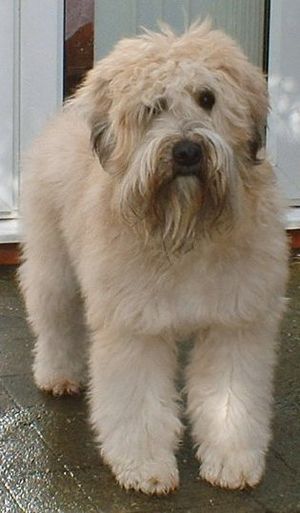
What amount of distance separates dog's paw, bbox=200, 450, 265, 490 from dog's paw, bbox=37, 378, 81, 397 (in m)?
1.00

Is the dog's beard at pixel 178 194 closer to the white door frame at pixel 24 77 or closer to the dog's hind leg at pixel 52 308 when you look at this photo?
the dog's hind leg at pixel 52 308

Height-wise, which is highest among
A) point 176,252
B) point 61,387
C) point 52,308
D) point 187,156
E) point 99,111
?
point 99,111

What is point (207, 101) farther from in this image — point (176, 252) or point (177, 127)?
point (176, 252)

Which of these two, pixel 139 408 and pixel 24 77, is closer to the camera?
pixel 139 408

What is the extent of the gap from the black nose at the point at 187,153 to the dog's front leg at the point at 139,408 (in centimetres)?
74

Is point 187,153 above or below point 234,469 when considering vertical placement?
above

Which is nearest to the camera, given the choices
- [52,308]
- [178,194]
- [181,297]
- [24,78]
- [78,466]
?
[178,194]

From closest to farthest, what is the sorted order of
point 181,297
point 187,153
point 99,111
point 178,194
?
1. point 187,153
2. point 178,194
3. point 99,111
4. point 181,297

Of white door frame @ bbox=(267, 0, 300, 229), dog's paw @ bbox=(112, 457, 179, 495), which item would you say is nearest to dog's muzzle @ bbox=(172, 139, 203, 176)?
dog's paw @ bbox=(112, 457, 179, 495)

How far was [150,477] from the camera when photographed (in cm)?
430

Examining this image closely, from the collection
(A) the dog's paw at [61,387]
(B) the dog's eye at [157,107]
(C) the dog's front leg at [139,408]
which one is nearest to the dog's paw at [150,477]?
(C) the dog's front leg at [139,408]

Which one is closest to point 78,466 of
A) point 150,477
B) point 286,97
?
point 150,477

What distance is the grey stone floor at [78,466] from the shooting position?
4.25 meters

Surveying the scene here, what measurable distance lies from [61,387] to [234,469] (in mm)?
1123
